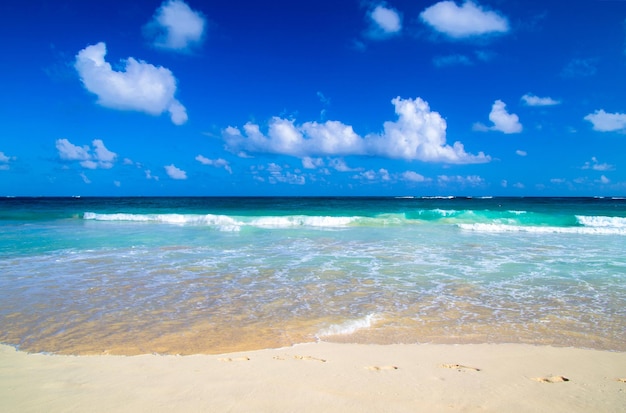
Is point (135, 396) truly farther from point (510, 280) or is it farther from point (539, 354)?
point (510, 280)

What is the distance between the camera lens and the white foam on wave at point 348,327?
5.54m

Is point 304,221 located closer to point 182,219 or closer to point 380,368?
point 182,219

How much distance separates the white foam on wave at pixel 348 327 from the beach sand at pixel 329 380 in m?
0.55

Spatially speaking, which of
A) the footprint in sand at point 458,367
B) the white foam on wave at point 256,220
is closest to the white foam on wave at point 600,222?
the white foam on wave at point 256,220

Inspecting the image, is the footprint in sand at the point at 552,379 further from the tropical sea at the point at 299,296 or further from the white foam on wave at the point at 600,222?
the white foam on wave at the point at 600,222

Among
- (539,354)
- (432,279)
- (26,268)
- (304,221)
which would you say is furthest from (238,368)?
(304,221)

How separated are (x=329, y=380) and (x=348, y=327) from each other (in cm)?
194

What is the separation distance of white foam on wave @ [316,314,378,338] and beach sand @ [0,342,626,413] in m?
0.55

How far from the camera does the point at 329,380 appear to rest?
3869mm

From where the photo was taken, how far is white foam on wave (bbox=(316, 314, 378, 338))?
5.54 meters

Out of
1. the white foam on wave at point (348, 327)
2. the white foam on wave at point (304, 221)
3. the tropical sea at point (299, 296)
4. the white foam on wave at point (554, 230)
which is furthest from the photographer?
the white foam on wave at point (304, 221)

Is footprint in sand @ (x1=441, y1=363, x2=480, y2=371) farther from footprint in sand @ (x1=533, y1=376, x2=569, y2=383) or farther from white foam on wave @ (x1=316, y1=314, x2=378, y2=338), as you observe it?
white foam on wave @ (x1=316, y1=314, x2=378, y2=338)

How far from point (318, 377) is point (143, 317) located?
11.8ft

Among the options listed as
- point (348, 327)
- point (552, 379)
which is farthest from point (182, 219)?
point (552, 379)
